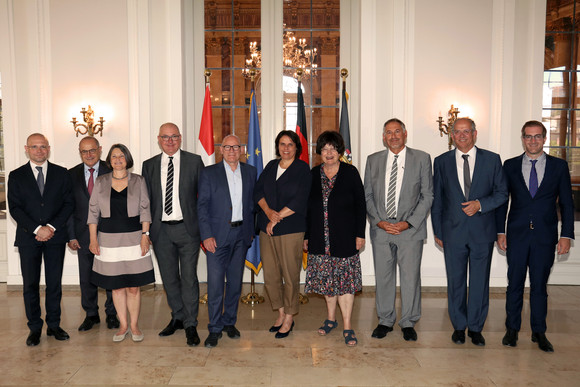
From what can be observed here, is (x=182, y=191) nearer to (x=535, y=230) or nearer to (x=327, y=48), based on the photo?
(x=535, y=230)

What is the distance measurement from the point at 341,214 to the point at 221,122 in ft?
9.54

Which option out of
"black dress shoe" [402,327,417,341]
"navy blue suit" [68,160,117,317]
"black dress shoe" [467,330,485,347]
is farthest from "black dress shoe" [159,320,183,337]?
"black dress shoe" [467,330,485,347]

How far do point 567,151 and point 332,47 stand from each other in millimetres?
3268

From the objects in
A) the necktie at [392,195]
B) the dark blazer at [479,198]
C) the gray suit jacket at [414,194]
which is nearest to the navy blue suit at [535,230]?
the dark blazer at [479,198]

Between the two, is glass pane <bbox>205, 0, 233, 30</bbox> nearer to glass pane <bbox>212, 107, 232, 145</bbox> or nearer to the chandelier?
the chandelier

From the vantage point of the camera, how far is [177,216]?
4008mm

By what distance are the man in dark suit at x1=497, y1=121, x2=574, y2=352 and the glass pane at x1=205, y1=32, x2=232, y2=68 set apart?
12.4 ft

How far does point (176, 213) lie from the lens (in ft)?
13.1

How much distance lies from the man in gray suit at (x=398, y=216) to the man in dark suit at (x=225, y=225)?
108 centimetres

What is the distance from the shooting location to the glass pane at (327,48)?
618 cm

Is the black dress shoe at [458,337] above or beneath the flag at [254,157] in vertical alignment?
beneath

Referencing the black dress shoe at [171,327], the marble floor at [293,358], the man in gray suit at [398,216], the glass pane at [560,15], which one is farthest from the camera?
the glass pane at [560,15]

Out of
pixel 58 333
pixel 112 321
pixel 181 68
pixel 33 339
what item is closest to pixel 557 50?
pixel 181 68

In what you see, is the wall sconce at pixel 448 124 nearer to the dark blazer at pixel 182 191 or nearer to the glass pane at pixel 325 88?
the glass pane at pixel 325 88
